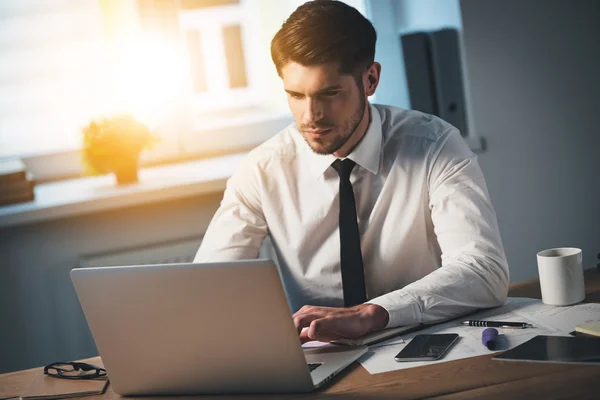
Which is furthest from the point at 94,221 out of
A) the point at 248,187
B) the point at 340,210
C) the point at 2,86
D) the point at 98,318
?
the point at 98,318

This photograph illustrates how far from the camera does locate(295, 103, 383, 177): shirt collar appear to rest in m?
1.85

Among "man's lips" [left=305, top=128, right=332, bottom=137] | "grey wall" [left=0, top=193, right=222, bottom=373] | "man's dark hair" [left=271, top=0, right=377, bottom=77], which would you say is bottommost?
"grey wall" [left=0, top=193, right=222, bottom=373]

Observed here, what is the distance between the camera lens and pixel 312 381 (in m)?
1.20

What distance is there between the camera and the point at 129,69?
9.73 feet

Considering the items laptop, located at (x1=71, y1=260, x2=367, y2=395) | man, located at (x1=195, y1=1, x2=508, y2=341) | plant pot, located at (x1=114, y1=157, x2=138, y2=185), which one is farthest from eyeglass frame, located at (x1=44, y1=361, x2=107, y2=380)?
plant pot, located at (x1=114, y1=157, x2=138, y2=185)

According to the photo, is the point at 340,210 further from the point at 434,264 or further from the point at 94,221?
the point at 94,221

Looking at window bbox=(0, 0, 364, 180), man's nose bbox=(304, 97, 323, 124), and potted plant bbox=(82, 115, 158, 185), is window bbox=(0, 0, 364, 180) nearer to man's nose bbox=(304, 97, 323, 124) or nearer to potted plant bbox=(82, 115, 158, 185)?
potted plant bbox=(82, 115, 158, 185)

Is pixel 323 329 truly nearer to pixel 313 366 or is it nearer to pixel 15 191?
pixel 313 366

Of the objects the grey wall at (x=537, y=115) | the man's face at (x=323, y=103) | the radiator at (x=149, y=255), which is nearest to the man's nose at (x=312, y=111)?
the man's face at (x=323, y=103)

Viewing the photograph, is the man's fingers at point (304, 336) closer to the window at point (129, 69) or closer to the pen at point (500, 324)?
Result: the pen at point (500, 324)

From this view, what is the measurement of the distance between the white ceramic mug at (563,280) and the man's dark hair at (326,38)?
2.02 feet

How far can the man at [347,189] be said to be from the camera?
5.72 ft

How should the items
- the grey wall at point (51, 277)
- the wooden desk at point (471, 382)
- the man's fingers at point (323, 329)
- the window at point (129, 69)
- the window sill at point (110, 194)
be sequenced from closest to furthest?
the wooden desk at point (471, 382), the man's fingers at point (323, 329), the window sill at point (110, 194), the grey wall at point (51, 277), the window at point (129, 69)

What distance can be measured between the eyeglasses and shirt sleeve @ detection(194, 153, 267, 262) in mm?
472
